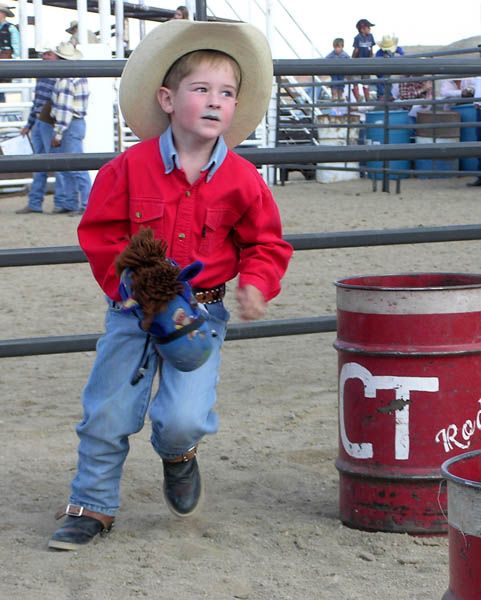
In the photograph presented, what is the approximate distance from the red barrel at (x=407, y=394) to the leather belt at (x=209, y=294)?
311mm

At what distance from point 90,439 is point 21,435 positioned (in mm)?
1090

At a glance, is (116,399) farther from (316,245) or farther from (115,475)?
(316,245)

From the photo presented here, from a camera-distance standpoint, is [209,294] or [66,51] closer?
[209,294]

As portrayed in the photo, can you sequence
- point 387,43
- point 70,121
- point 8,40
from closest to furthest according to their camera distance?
point 70,121
point 8,40
point 387,43

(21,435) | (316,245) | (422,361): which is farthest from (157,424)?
(316,245)

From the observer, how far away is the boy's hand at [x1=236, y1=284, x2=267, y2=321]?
2.61 m

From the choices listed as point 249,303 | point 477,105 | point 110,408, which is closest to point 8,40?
point 477,105

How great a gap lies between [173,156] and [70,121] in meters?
7.83

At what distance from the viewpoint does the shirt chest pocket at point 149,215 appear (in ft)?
8.80

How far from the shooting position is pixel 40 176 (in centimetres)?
1068

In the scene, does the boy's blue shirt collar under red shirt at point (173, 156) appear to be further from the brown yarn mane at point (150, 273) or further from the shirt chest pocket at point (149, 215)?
the brown yarn mane at point (150, 273)

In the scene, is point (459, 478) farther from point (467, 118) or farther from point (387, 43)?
point (387, 43)

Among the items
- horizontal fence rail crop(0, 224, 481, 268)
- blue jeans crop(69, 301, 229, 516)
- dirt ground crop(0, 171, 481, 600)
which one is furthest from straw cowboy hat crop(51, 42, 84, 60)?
blue jeans crop(69, 301, 229, 516)

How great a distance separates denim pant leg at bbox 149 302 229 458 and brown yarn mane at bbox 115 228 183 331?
27cm
